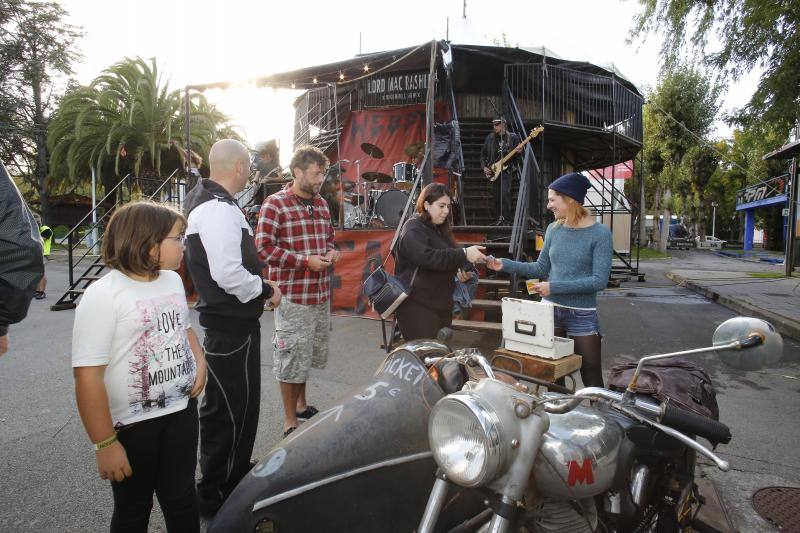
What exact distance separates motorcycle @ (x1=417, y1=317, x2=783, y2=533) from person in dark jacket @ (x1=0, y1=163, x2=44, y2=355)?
57.2 inches

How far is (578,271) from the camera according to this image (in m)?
3.31

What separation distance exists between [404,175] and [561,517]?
362 inches

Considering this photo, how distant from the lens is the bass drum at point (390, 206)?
921cm

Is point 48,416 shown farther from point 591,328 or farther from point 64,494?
point 591,328

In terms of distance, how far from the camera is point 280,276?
145 inches

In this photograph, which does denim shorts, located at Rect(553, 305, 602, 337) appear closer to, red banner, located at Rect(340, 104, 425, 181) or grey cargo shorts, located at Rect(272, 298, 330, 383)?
grey cargo shorts, located at Rect(272, 298, 330, 383)

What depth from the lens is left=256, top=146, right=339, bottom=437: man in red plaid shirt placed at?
11.7 feet

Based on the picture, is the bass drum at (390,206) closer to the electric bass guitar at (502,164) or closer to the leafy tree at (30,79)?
the electric bass guitar at (502,164)

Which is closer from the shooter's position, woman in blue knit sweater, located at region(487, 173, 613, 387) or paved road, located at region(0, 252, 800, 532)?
paved road, located at region(0, 252, 800, 532)

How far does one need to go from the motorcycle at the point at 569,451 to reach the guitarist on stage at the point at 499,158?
8.22 metres

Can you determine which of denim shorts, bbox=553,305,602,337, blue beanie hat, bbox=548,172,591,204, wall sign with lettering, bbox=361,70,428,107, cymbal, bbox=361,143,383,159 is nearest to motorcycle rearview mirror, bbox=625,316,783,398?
denim shorts, bbox=553,305,602,337

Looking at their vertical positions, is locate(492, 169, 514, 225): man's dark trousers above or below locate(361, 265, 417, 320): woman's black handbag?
above

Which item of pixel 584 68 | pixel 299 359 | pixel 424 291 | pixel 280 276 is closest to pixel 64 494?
pixel 299 359

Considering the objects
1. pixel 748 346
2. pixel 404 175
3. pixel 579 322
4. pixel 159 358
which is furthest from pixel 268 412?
pixel 404 175
